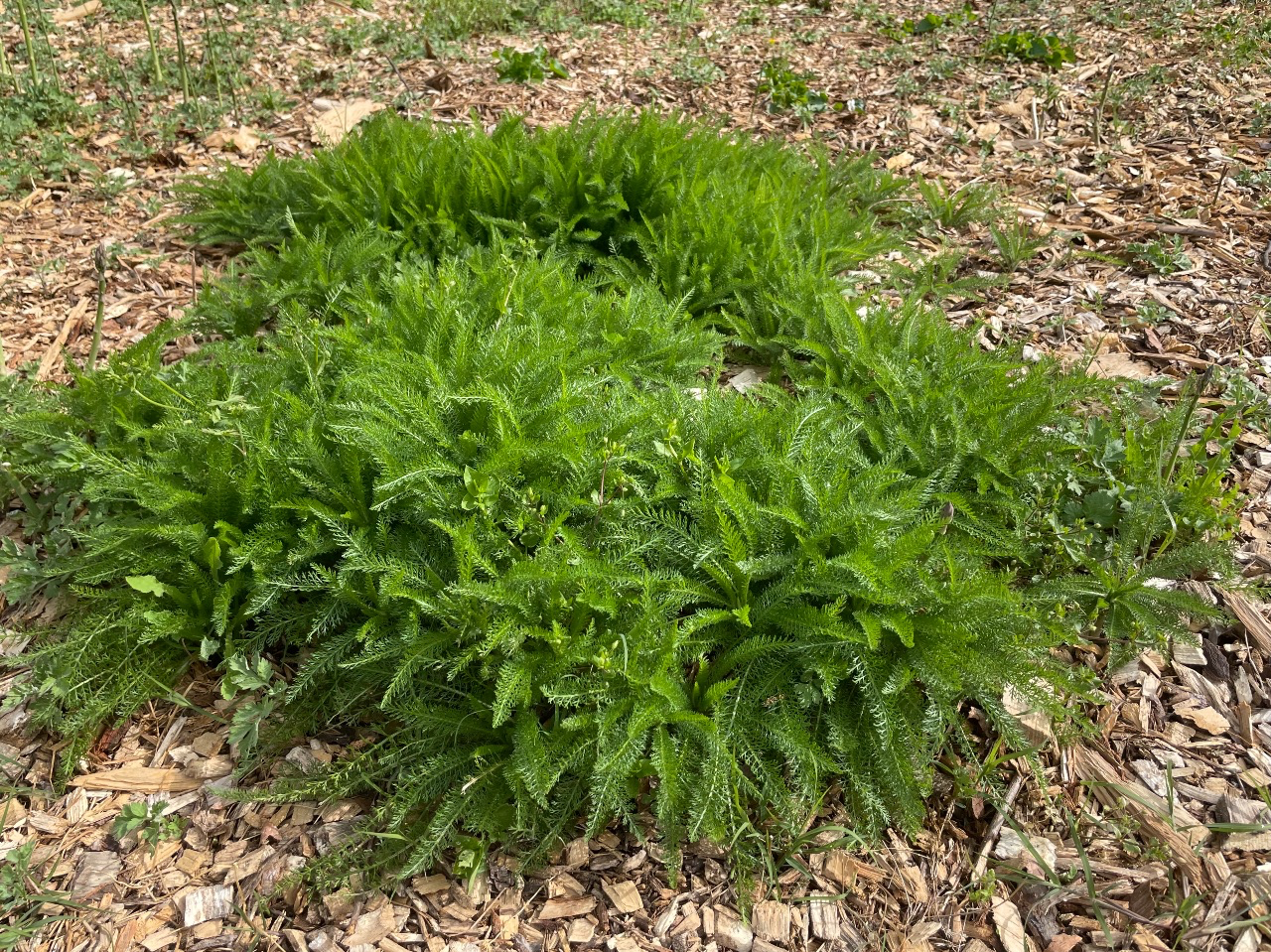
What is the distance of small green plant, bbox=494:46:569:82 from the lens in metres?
5.04

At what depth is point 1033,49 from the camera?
504 centimetres

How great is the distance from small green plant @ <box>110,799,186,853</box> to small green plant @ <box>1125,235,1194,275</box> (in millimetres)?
3960

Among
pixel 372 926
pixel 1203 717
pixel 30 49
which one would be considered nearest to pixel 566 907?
pixel 372 926

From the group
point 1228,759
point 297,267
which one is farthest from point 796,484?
point 297,267

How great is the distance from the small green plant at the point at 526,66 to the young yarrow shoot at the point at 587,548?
8.83 feet

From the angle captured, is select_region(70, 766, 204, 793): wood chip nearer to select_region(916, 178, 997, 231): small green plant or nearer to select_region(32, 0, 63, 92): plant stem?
select_region(916, 178, 997, 231): small green plant

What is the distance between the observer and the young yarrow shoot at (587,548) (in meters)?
1.96

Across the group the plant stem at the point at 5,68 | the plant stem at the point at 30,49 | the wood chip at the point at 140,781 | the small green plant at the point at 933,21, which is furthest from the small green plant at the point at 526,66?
the wood chip at the point at 140,781

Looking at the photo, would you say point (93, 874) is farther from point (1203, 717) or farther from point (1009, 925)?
point (1203, 717)

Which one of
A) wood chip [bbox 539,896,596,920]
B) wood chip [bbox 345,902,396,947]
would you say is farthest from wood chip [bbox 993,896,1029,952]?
wood chip [bbox 345,902,396,947]

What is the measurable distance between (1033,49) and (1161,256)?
88.9 inches

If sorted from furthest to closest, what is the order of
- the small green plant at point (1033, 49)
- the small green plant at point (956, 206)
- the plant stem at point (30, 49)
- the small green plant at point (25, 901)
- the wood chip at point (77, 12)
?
the wood chip at point (77, 12) < the small green plant at point (1033, 49) < the plant stem at point (30, 49) < the small green plant at point (956, 206) < the small green plant at point (25, 901)

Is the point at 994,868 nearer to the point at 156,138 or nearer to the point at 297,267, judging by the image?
the point at 297,267

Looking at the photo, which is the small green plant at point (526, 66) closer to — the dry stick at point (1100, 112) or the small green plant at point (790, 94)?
the small green plant at point (790, 94)
